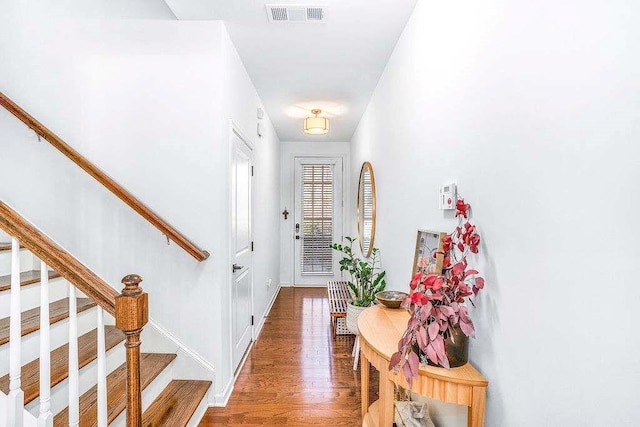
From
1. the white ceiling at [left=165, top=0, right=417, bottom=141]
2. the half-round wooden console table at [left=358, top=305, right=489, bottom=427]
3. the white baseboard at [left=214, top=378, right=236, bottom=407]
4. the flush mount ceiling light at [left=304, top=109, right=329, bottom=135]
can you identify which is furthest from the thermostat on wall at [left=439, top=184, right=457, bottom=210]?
the flush mount ceiling light at [left=304, top=109, right=329, bottom=135]

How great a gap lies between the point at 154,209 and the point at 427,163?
69.9 inches

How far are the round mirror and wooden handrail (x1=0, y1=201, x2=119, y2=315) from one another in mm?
2717

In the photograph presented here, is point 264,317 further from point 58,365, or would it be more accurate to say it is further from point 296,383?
point 58,365

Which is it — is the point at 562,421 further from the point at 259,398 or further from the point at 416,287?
the point at 259,398

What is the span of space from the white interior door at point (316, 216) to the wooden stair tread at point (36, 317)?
158 inches

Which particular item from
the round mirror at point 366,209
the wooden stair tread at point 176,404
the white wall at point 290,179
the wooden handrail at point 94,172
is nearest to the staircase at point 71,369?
the wooden stair tread at point 176,404

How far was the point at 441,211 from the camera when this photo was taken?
1.70 metres

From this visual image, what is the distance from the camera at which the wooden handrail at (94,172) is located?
2064mm

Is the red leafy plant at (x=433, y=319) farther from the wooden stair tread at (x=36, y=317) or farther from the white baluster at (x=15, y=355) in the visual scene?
the wooden stair tread at (x=36, y=317)

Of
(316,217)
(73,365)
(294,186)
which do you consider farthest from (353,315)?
(294,186)

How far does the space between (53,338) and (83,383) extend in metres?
0.29

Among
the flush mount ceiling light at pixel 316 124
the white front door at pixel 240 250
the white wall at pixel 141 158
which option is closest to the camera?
the white wall at pixel 141 158

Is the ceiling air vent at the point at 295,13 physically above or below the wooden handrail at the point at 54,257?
above

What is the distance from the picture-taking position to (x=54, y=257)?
3.78 feet
